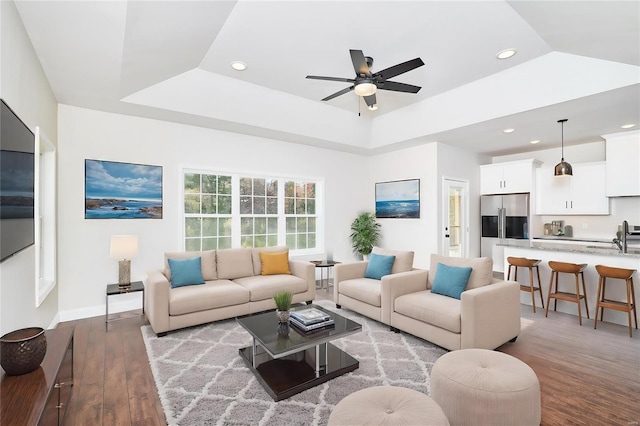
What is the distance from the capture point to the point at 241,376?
263cm

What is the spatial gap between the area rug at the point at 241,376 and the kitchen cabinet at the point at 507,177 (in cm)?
464

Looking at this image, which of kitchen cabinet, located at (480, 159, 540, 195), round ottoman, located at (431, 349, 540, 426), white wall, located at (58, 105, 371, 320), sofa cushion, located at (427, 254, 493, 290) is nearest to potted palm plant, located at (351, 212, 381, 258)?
white wall, located at (58, 105, 371, 320)

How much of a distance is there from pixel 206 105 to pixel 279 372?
3546mm

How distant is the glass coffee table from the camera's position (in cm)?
240

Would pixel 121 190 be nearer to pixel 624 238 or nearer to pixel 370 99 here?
pixel 370 99

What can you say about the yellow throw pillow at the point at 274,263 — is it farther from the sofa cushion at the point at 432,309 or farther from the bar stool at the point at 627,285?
the bar stool at the point at 627,285

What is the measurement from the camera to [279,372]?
8.55ft

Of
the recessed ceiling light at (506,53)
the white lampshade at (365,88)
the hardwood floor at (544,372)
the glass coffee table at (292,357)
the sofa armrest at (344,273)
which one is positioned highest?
the recessed ceiling light at (506,53)

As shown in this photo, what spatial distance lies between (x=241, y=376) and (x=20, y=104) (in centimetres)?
273

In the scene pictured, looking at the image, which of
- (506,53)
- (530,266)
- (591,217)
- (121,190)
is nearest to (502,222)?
(591,217)

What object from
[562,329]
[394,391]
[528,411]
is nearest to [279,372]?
[394,391]

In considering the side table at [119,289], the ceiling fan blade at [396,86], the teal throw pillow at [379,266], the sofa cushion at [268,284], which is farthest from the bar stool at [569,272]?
the side table at [119,289]

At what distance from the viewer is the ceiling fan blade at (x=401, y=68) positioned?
2877 mm

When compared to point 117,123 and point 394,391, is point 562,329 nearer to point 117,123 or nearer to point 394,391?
point 394,391
